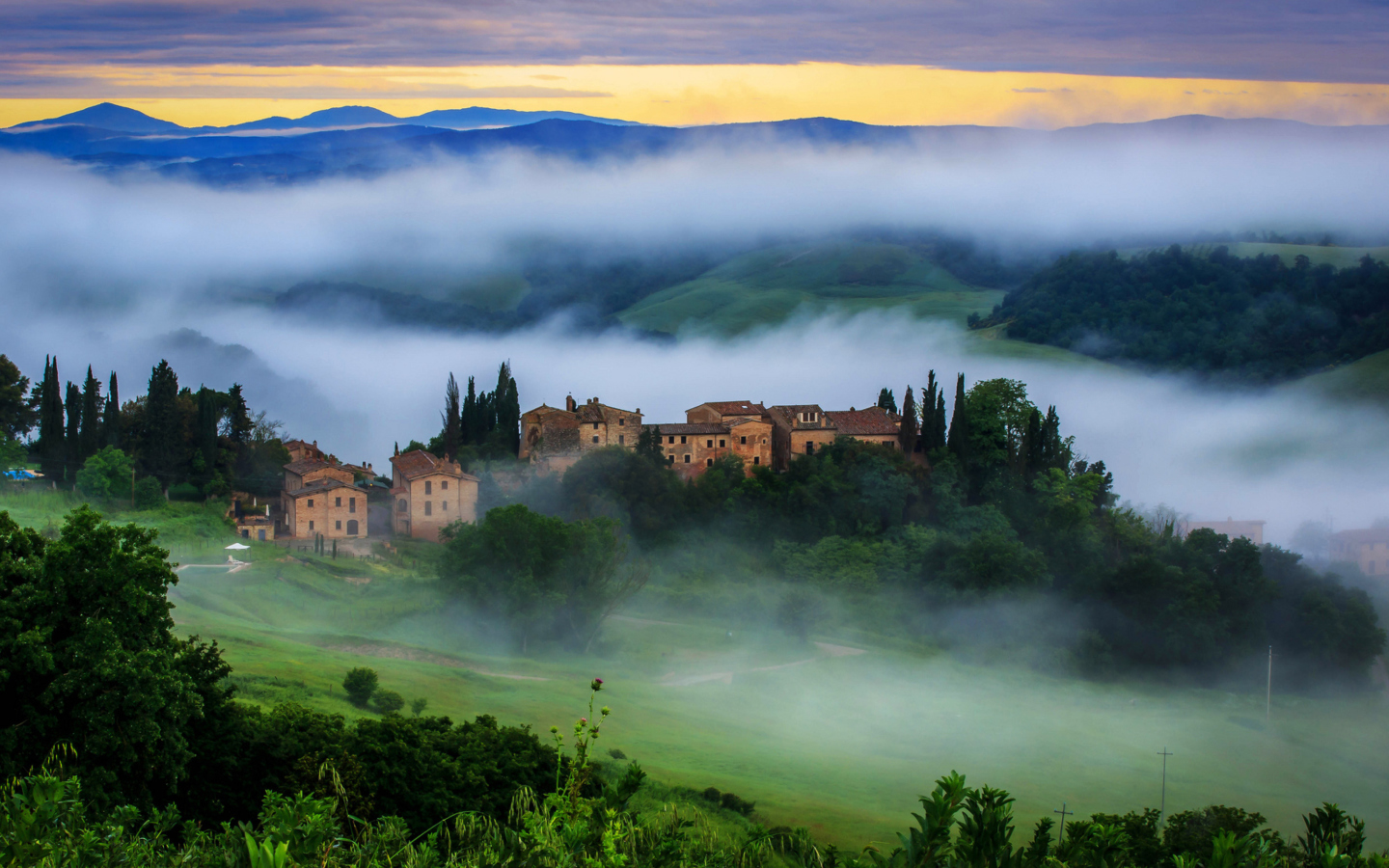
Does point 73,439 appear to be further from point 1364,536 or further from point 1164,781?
point 1364,536

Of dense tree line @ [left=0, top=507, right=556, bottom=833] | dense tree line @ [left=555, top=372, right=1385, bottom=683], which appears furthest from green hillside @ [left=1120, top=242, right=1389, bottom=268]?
dense tree line @ [left=0, top=507, right=556, bottom=833]

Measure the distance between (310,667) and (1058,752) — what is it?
1029 inches

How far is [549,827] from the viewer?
1013cm

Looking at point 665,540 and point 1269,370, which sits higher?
point 1269,370

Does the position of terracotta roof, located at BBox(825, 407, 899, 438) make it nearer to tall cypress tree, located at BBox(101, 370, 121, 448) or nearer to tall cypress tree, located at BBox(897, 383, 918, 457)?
tall cypress tree, located at BBox(897, 383, 918, 457)

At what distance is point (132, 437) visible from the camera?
59625 mm

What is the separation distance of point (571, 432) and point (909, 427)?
18.8 metres

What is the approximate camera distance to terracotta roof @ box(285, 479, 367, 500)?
188 feet

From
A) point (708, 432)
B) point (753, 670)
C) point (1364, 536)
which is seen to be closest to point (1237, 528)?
point (1364, 536)

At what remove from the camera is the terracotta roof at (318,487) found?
57438 mm

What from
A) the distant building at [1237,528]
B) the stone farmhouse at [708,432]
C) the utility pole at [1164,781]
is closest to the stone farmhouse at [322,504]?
the stone farmhouse at [708,432]

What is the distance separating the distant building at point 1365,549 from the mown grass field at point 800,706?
1355 inches

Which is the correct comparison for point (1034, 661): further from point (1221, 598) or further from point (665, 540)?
point (665, 540)

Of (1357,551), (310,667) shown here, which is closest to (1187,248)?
(1357,551)
